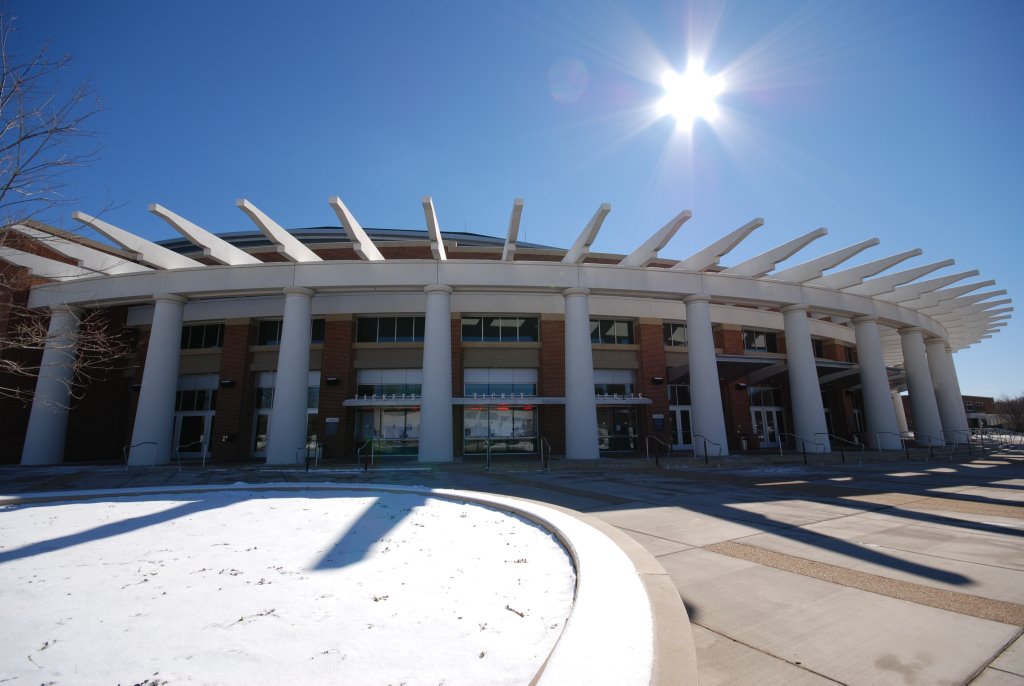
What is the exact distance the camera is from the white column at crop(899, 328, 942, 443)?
24194mm

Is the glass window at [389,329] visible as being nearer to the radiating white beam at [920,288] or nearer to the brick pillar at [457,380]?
the brick pillar at [457,380]

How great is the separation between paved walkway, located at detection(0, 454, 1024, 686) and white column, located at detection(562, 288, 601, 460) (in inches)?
263

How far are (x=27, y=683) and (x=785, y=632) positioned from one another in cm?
432

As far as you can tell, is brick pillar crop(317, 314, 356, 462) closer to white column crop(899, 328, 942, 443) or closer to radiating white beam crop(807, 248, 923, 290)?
radiating white beam crop(807, 248, 923, 290)

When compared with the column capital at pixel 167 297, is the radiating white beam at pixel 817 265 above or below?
above

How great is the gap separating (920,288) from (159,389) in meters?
36.1

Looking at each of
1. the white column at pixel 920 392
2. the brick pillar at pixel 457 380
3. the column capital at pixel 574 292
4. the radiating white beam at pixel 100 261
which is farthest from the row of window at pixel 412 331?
the white column at pixel 920 392

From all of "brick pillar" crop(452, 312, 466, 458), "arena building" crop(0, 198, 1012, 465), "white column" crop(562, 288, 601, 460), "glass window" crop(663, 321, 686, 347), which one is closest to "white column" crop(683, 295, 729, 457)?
"arena building" crop(0, 198, 1012, 465)

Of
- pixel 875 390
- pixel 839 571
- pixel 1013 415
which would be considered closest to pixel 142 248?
pixel 839 571

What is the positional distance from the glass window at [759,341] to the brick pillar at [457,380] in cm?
1675

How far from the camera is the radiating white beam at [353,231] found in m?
14.5

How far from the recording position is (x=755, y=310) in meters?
25.5

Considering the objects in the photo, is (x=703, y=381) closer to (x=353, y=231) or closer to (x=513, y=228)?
(x=513, y=228)

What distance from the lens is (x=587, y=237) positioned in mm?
16953
